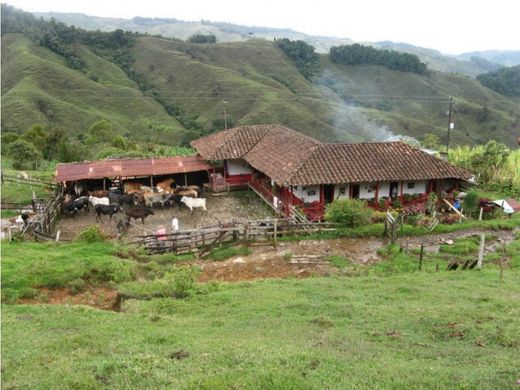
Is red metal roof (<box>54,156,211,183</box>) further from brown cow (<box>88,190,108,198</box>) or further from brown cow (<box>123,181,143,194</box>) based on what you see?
brown cow (<box>123,181,143,194</box>)

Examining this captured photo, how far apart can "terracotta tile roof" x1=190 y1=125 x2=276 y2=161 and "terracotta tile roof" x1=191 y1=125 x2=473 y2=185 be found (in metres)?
0.31

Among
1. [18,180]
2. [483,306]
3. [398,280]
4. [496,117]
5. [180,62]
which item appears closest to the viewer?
[483,306]

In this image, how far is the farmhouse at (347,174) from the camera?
2262 cm

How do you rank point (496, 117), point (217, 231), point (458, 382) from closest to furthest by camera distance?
point (458, 382) < point (217, 231) < point (496, 117)

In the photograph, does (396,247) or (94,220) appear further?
(94,220)

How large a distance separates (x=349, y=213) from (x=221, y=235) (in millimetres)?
6057

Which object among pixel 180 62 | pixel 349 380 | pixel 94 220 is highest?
pixel 180 62

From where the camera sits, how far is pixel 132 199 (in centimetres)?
2586

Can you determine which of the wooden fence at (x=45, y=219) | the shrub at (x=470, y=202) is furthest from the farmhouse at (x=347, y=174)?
the wooden fence at (x=45, y=219)

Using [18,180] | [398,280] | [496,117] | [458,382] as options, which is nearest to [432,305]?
[398,280]

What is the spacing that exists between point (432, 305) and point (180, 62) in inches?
4077

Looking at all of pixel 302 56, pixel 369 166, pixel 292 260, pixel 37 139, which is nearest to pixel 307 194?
pixel 369 166

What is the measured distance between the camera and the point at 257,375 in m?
7.18

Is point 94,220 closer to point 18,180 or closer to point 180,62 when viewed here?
point 18,180
